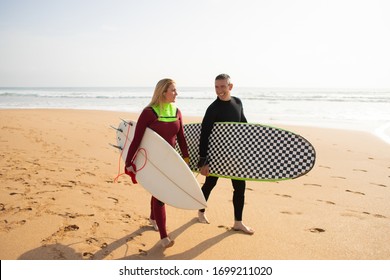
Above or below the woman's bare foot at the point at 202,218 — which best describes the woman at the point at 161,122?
above

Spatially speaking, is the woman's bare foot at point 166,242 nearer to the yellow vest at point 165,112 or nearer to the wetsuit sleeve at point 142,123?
the wetsuit sleeve at point 142,123

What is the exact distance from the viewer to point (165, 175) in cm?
309

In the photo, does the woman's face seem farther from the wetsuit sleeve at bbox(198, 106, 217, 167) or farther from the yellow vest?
the wetsuit sleeve at bbox(198, 106, 217, 167)

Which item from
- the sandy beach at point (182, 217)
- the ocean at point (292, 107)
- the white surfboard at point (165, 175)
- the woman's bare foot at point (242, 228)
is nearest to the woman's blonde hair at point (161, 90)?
the white surfboard at point (165, 175)

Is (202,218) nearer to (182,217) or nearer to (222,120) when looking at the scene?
(182,217)

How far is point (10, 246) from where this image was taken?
111 inches

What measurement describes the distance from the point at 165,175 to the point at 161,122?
1.78ft

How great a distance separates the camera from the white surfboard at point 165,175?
2.97 m

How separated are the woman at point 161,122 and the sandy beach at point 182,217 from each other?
11.8 inches

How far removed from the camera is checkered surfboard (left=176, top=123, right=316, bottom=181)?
3500mm

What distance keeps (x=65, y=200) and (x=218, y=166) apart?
77.4 inches

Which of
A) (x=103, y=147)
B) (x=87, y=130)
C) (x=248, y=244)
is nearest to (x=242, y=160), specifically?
(x=248, y=244)

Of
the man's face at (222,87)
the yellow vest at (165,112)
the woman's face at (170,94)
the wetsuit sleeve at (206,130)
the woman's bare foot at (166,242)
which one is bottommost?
the woman's bare foot at (166,242)

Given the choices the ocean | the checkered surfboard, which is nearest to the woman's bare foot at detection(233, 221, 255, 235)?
the checkered surfboard
